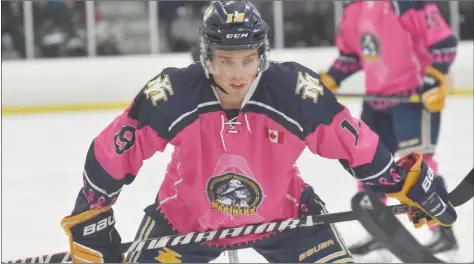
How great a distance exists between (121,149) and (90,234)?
21cm

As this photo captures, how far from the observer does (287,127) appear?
177 centimetres

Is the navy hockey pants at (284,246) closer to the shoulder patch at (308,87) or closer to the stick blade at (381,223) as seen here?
the stick blade at (381,223)

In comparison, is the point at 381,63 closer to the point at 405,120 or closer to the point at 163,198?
the point at 405,120

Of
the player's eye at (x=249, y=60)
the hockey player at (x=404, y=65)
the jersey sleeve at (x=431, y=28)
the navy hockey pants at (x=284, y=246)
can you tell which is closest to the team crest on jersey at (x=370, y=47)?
the hockey player at (x=404, y=65)

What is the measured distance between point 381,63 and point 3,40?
13.6 ft

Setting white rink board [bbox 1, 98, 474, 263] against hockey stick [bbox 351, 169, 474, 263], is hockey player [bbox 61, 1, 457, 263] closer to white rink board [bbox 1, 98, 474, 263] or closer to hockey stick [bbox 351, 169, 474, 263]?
hockey stick [bbox 351, 169, 474, 263]

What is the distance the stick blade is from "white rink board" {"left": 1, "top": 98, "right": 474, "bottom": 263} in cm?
98

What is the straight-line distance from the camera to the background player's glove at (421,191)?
186 cm

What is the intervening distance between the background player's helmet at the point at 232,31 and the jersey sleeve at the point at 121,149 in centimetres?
15

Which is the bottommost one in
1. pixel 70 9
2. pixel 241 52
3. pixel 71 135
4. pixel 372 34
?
pixel 71 135

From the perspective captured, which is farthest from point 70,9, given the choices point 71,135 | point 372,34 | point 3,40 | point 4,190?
point 372,34

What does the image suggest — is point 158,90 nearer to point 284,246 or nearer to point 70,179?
point 284,246

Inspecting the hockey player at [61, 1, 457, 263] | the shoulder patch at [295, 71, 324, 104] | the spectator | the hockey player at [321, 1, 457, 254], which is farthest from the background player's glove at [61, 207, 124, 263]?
the spectator

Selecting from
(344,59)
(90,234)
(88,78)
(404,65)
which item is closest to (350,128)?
(90,234)
